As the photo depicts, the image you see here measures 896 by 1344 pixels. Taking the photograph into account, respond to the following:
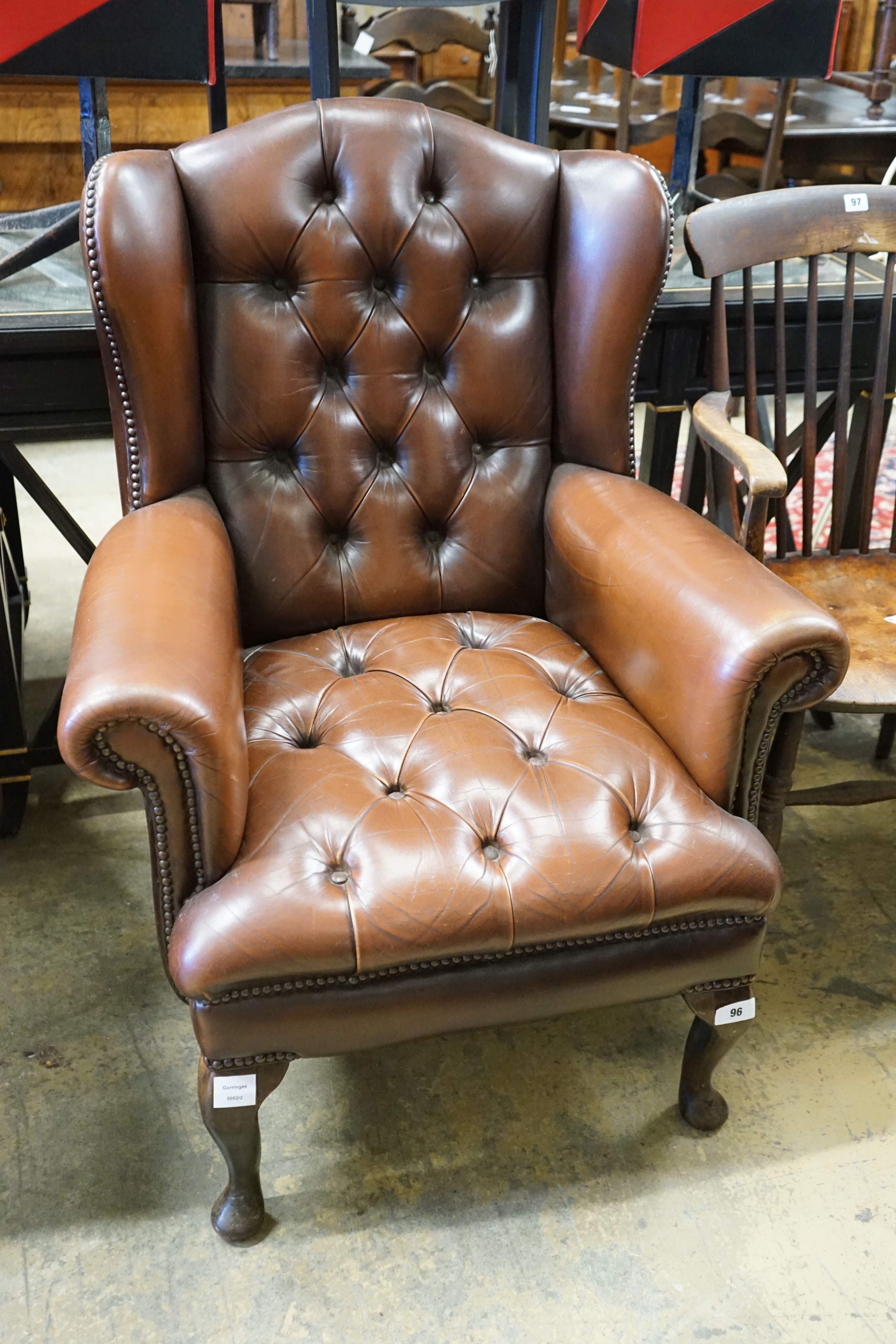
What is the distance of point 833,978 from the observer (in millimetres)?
1684

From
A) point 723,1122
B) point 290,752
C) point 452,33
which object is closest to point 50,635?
point 290,752

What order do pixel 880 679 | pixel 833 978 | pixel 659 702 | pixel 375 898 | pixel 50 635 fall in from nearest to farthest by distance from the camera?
pixel 375 898, pixel 659 702, pixel 880 679, pixel 833 978, pixel 50 635

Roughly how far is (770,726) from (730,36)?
1.15 m

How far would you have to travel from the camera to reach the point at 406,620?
1.59m

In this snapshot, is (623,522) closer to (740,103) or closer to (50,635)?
(50,635)

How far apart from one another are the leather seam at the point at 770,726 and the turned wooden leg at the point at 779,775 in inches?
1.7

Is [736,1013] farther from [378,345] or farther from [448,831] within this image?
[378,345]

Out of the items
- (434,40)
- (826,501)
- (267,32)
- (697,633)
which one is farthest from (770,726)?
(434,40)

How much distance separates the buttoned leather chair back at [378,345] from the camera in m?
1.44

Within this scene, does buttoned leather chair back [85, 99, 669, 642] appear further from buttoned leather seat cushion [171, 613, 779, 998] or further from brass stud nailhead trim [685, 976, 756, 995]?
brass stud nailhead trim [685, 976, 756, 995]

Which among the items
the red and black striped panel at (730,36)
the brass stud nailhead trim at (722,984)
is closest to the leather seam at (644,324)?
the red and black striped panel at (730,36)

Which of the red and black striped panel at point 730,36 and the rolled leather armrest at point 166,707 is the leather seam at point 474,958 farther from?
the red and black striped panel at point 730,36

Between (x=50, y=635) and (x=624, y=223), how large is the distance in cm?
151

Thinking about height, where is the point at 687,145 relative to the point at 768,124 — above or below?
above
